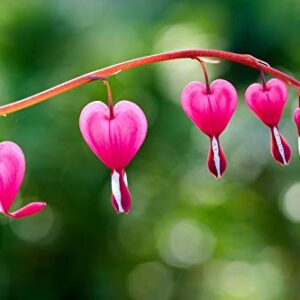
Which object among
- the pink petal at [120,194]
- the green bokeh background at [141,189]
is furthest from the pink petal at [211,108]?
the green bokeh background at [141,189]

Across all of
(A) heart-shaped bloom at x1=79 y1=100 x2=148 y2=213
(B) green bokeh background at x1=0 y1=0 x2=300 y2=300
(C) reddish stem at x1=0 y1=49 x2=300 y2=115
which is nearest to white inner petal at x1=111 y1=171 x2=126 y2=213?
(A) heart-shaped bloom at x1=79 y1=100 x2=148 y2=213

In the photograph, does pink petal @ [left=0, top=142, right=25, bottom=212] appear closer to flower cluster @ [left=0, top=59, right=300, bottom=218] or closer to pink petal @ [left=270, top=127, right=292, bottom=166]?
flower cluster @ [left=0, top=59, right=300, bottom=218]

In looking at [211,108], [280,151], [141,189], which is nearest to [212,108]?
[211,108]

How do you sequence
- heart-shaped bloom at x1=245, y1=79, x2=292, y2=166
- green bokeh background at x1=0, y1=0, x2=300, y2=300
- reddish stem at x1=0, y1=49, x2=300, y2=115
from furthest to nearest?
green bokeh background at x1=0, y1=0, x2=300, y2=300
heart-shaped bloom at x1=245, y1=79, x2=292, y2=166
reddish stem at x1=0, y1=49, x2=300, y2=115

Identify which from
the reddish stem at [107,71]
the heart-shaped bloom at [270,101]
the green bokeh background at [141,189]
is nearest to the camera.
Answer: the reddish stem at [107,71]

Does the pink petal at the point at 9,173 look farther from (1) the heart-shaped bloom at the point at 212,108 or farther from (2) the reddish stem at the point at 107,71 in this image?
(1) the heart-shaped bloom at the point at 212,108

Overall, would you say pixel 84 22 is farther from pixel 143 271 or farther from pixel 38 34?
pixel 143 271
